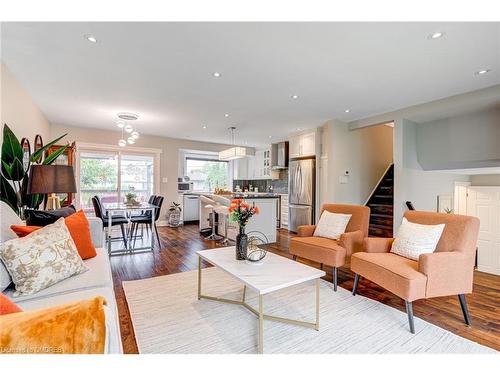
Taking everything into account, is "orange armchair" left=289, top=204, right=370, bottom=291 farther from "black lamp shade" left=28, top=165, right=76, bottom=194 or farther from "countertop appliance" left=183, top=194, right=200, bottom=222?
"countertop appliance" left=183, top=194, right=200, bottom=222

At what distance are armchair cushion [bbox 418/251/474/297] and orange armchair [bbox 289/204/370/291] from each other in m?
0.78

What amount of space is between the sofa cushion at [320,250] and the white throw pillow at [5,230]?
2.58 m

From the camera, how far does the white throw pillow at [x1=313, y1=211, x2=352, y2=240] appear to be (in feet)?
9.89

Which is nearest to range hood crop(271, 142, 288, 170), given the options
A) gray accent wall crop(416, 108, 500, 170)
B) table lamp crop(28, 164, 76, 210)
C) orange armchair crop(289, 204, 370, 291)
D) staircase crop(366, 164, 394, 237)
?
staircase crop(366, 164, 394, 237)

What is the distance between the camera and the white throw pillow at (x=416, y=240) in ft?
7.33

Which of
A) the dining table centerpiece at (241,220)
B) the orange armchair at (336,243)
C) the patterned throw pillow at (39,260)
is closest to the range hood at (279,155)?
the orange armchair at (336,243)

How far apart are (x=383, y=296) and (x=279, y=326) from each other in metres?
1.25

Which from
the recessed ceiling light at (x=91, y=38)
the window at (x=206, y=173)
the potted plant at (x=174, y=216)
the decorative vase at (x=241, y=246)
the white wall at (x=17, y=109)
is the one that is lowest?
the potted plant at (x=174, y=216)

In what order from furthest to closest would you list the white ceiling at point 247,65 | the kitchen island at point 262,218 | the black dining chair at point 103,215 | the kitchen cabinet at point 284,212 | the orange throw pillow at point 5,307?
1. the kitchen cabinet at point 284,212
2. the kitchen island at point 262,218
3. the black dining chair at point 103,215
4. the white ceiling at point 247,65
5. the orange throw pillow at point 5,307

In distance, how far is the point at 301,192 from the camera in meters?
5.73

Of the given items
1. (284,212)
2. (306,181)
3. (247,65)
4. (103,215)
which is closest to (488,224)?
(306,181)

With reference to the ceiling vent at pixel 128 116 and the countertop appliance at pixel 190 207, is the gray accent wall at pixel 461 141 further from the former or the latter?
the countertop appliance at pixel 190 207
